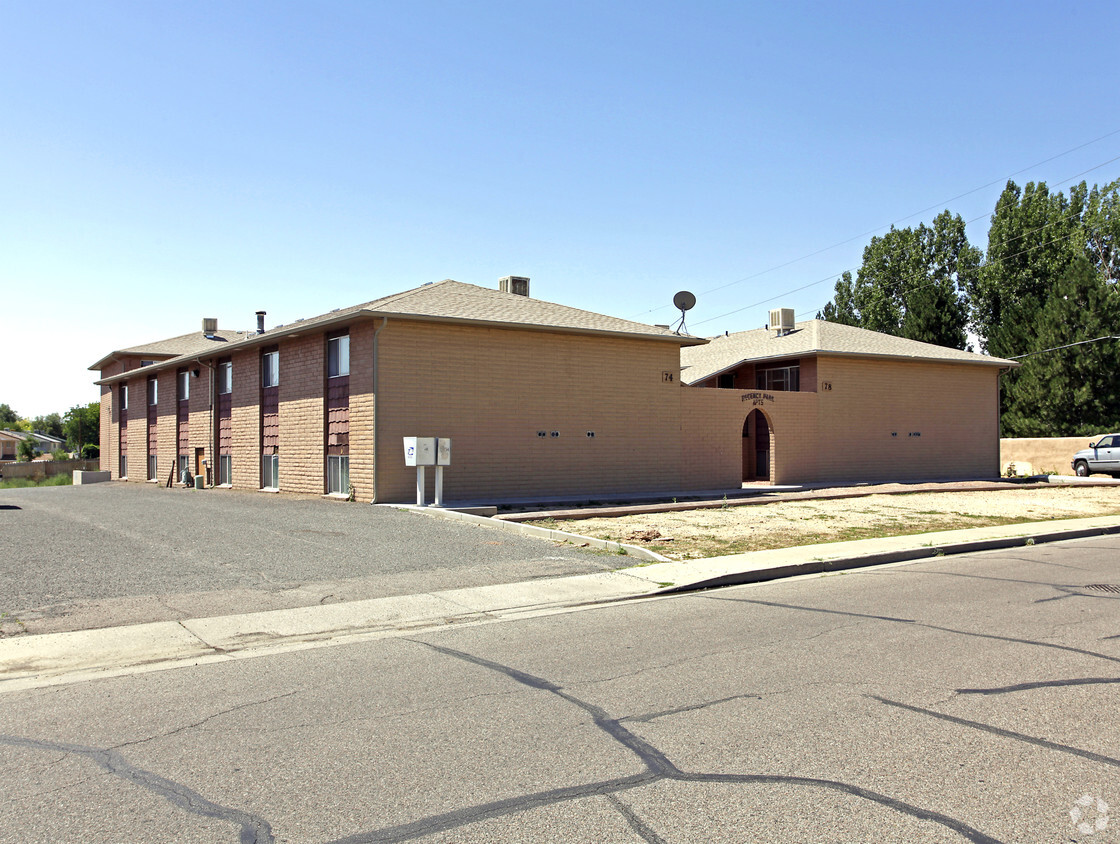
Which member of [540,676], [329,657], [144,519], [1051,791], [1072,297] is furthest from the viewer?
[1072,297]

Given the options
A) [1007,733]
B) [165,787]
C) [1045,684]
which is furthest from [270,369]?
[1007,733]

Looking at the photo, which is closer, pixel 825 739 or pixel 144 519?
pixel 825 739

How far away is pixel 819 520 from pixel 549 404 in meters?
8.83

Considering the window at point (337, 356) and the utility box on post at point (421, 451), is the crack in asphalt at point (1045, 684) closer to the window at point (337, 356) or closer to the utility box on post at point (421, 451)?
the utility box on post at point (421, 451)

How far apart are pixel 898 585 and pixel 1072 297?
4906cm

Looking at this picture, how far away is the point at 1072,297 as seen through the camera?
51656 mm

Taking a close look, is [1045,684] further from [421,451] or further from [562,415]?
[562,415]

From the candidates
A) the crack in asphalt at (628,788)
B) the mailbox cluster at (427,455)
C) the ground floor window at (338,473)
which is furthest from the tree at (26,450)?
the crack in asphalt at (628,788)

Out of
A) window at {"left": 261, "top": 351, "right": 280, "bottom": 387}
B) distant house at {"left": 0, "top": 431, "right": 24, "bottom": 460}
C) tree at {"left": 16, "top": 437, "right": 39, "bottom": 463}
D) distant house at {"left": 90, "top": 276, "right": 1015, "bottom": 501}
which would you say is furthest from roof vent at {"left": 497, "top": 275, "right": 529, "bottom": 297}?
distant house at {"left": 0, "top": 431, "right": 24, "bottom": 460}

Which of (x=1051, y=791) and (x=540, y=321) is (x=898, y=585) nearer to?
(x=1051, y=791)

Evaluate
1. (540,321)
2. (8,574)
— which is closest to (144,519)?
(8,574)

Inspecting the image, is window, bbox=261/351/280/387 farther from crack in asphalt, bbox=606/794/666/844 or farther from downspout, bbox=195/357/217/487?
crack in asphalt, bbox=606/794/666/844

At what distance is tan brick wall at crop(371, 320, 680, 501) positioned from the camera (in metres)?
22.9

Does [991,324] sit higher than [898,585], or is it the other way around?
[991,324]
